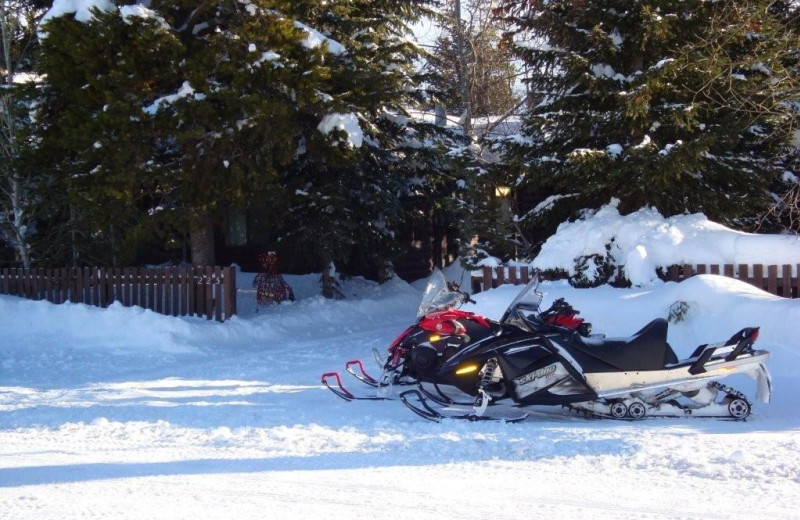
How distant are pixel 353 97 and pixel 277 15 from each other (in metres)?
2.01

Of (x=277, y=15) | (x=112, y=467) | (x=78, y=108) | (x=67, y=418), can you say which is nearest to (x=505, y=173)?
(x=277, y=15)

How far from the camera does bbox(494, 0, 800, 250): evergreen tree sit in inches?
457

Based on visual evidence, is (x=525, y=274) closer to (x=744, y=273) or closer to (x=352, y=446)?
(x=744, y=273)

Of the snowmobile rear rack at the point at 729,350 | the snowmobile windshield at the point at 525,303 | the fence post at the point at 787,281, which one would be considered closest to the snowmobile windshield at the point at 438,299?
the snowmobile windshield at the point at 525,303

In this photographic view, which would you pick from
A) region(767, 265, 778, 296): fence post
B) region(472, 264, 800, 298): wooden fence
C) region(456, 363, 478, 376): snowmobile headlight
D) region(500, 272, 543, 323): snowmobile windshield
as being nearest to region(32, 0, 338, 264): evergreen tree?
region(472, 264, 800, 298): wooden fence

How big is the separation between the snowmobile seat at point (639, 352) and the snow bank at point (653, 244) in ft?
15.0

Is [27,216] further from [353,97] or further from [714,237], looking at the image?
[714,237]

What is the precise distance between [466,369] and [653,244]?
5.57 meters

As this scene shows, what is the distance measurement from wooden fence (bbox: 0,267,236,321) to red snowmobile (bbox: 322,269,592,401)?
210 inches

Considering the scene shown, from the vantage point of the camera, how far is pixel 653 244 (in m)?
11.6

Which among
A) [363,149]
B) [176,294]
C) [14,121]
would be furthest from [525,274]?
[14,121]

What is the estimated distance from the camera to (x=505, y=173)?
13.7 meters

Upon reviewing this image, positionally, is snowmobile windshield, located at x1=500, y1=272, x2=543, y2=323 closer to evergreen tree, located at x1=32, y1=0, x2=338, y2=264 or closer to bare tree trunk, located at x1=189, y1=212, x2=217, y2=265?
evergreen tree, located at x1=32, y1=0, x2=338, y2=264

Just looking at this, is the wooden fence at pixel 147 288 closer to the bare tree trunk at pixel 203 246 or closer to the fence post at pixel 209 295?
the fence post at pixel 209 295
